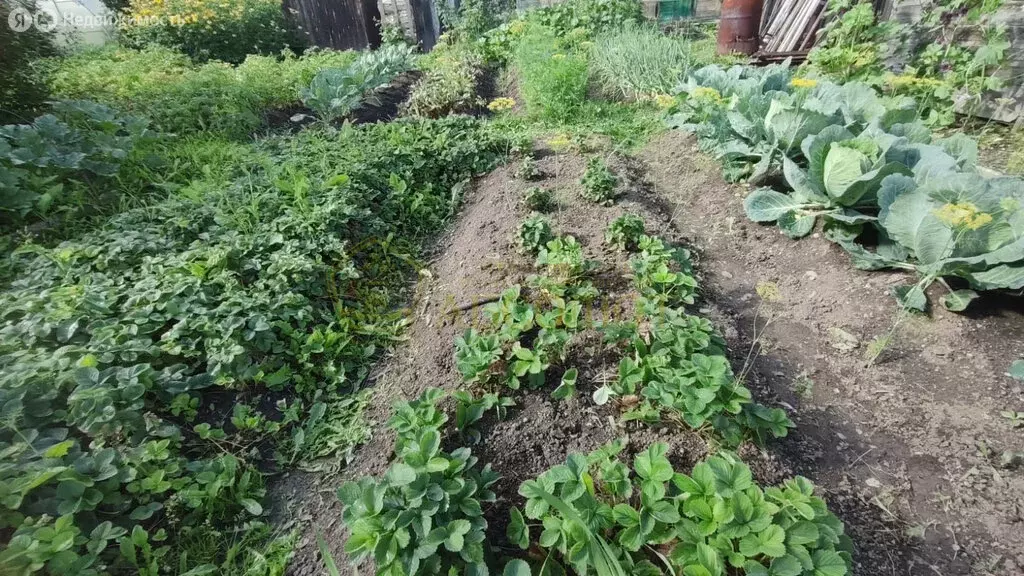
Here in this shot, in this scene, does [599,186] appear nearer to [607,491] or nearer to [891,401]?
[891,401]

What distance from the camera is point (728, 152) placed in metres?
3.26

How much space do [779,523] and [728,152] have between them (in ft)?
9.24

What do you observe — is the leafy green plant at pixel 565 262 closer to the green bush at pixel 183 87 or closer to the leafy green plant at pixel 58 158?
the leafy green plant at pixel 58 158

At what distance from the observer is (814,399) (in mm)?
1872

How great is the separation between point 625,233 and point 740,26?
527 cm

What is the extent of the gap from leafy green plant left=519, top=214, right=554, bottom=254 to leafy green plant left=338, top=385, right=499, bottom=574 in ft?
4.53

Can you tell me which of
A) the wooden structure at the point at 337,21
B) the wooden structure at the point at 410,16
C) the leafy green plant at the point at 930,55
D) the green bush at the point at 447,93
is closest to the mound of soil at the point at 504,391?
the green bush at the point at 447,93

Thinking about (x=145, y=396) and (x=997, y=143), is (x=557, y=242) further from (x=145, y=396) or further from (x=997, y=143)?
(x=997, y=143)

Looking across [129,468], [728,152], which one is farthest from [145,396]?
[728,152]

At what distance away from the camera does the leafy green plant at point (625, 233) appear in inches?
97.3

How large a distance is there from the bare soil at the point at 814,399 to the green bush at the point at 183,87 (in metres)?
3.01

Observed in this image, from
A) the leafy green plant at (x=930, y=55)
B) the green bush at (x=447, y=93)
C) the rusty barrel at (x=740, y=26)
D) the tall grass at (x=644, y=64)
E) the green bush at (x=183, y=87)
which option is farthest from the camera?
the rusty barrel at (x=740, y=26)

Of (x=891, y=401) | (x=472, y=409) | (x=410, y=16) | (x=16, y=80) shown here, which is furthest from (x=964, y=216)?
(x=410, y=16)

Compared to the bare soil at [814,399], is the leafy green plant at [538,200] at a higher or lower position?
higher
